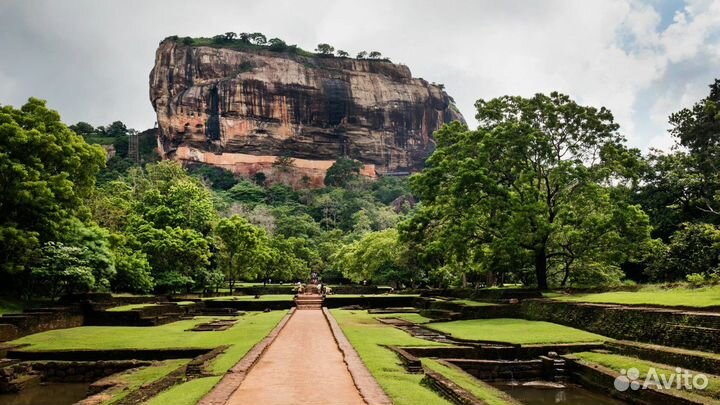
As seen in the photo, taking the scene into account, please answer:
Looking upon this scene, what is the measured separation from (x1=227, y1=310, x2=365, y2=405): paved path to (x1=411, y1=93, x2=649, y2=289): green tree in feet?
38.6

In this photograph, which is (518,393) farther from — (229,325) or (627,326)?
(229,325)

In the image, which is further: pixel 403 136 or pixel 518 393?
pixel 403 136

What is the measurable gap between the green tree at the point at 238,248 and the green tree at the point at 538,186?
57.9 feet

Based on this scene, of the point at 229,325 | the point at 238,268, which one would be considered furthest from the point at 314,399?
the point at 238,268

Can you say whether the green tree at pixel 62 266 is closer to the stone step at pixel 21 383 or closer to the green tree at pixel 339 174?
the stone step at pixel 21 383

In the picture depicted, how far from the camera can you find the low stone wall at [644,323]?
1252 cm

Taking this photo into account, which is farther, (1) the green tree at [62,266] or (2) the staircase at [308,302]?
(2) the staircase at [308,302]

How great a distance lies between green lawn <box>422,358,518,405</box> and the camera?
31.2ft

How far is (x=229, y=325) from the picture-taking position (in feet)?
73.1

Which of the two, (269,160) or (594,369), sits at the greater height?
(269,160)

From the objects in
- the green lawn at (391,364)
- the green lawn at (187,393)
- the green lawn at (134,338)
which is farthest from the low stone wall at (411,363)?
the green lawn at (134,338)

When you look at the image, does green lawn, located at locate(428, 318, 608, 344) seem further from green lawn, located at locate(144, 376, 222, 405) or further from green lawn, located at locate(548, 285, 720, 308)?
green lawn, located at locate(144, 376, 222, 405)

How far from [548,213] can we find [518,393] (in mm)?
14330

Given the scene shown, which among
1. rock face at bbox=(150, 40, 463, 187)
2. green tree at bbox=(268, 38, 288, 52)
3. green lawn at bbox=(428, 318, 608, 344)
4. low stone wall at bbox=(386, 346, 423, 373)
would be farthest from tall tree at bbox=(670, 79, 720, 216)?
green tree at bbox=(268, 38, 288, 52)
